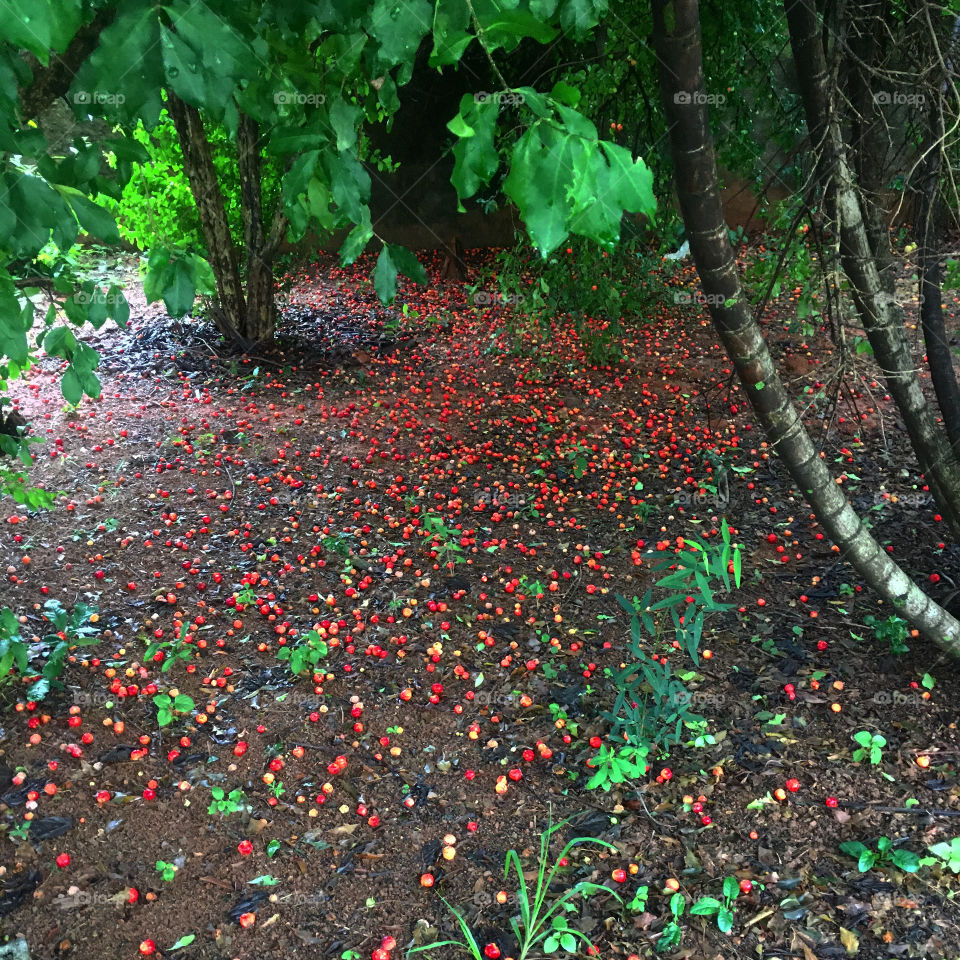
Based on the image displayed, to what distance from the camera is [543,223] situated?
0.92 metres

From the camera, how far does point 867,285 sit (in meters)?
2.60

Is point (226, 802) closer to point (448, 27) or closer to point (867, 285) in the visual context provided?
point (448, 27)

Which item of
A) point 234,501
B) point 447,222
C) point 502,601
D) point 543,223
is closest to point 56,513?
point 234,501

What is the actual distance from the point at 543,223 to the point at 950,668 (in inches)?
103

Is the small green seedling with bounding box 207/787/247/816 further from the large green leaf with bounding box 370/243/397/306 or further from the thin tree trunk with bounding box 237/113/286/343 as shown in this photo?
the thin tree trunk with bounding box 237/113/286/343

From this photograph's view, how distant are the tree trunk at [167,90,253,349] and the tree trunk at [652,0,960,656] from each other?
409 centimetres

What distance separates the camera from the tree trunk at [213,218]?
5195 mm

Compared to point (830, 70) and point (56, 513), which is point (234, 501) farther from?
point (830, 70)

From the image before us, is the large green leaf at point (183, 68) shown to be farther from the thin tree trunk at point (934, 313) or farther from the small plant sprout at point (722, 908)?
the thin tree trunk at point (934, 313)

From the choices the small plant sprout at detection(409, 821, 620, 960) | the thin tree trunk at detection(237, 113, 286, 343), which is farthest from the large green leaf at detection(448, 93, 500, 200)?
the thin tree trunk at detection(237, 113, 286, 343)

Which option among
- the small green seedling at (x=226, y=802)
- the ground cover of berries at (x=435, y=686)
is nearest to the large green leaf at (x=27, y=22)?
the ground cover of berries at (x=435, y=686)

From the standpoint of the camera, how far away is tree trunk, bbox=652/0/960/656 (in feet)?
6.03

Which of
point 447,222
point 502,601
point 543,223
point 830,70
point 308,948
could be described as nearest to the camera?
point 543,223

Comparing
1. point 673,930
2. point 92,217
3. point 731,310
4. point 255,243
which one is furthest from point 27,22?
point 255,243
